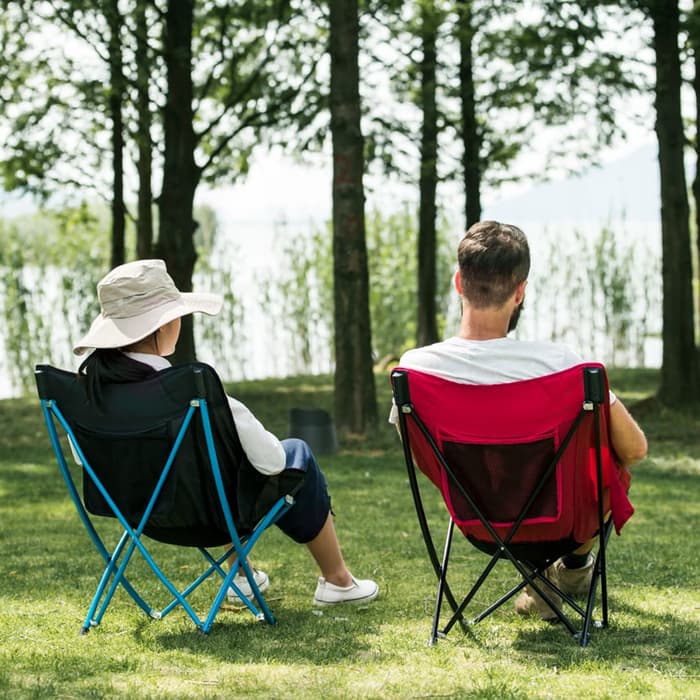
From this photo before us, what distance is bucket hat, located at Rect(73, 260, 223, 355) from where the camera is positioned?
388 cm

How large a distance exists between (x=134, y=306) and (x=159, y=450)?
1.56 feet

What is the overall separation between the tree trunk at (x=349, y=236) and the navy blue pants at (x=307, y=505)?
18.4ft

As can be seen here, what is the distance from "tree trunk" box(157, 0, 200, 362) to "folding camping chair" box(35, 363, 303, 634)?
8125 millimetres

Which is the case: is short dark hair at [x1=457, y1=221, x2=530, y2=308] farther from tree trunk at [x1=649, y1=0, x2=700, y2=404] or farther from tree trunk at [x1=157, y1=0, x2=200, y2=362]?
tree trunk at [x1=157, y1=0, x2=200, y2=362]

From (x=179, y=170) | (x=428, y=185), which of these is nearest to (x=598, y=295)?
(x=428, y=185)

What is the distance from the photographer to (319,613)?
4.27m

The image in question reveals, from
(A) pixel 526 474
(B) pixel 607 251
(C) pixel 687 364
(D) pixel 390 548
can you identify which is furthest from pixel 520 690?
(B) pixel 607 251

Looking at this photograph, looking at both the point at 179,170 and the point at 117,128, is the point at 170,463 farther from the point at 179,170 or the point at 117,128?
the point at 117,128

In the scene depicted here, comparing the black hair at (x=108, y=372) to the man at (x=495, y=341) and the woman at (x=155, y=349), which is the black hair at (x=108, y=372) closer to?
the woman at (x=155, y=349)

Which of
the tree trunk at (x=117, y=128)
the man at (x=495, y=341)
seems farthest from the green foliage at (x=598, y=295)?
the man at (x=495, y=341)

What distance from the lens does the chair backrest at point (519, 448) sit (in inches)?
139

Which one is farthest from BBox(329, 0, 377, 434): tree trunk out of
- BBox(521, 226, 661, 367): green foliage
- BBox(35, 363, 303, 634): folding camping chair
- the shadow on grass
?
BBox(521, 226, 661, 367): green foliage

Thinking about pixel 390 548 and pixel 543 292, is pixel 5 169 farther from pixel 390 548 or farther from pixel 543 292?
pixel 390 548

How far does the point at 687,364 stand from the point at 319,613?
23.3 ft
